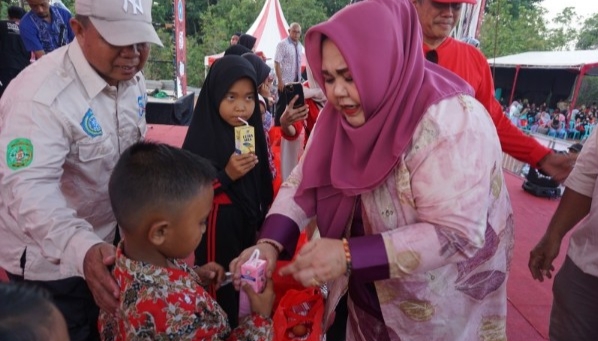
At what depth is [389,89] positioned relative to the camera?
125cm

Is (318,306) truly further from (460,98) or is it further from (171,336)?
(460,98)

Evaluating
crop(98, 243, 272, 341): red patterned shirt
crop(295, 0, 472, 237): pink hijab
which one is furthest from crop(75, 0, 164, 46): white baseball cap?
crop(98, 243, 272, 341): red patterned shirt

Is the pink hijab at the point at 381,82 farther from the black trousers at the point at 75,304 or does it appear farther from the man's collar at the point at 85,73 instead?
the black trousers at the point at 75,304

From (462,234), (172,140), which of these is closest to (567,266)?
(462,234)

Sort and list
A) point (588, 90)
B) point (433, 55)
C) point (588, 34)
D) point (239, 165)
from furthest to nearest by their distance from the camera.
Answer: point (588, 34)
point (588, 90)
point (433, 55)
point (239, 165)

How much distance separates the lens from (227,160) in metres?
2.25

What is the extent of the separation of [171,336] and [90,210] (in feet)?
2.37

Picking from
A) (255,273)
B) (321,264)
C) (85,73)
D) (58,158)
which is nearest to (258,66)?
(85,73)

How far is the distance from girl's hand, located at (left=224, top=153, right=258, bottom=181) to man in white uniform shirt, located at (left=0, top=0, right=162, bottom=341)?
0.47 meters

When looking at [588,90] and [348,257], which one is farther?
[588,90]

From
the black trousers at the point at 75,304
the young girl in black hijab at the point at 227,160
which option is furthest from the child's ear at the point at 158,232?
the young girl in black hijab at the point at 227,160

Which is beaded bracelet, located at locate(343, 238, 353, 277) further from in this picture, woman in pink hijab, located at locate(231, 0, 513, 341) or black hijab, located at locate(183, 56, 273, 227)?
black hijab, located at locate(183, 56, 273, 227)

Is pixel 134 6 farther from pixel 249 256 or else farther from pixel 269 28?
pixel 269 28

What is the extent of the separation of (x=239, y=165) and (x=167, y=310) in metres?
1.03
